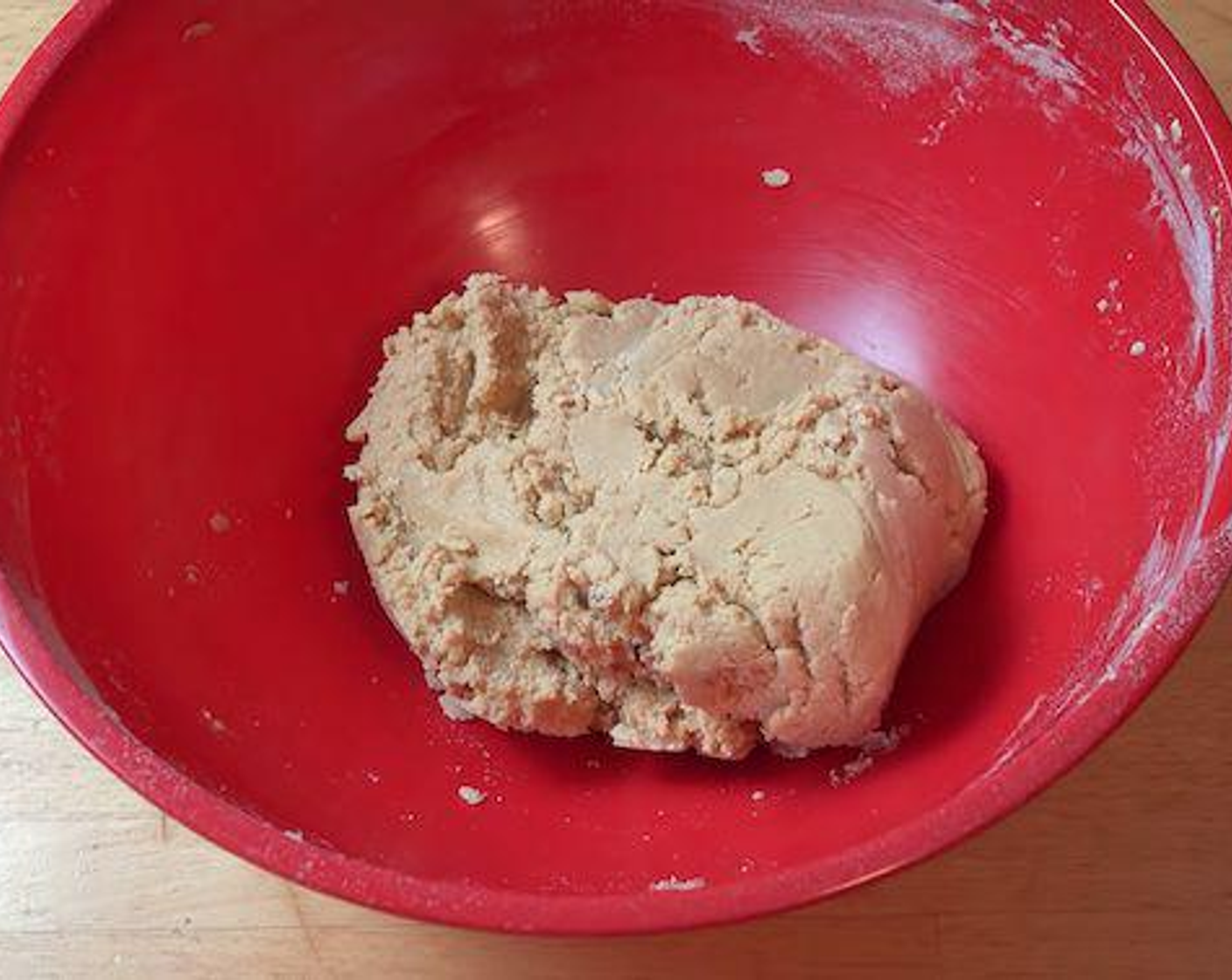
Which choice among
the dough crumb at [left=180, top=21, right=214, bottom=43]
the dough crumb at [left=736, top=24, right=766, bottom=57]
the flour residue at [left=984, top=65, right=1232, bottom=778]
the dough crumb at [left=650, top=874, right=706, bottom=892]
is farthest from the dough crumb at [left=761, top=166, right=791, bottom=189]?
the dough crumb at [left=650, top=874, right=706, bottom=892]

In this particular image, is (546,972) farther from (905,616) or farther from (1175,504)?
(1175,504)

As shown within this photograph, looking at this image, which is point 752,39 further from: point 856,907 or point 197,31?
point 856,907

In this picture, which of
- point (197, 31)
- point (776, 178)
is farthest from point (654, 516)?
point (197, 31)

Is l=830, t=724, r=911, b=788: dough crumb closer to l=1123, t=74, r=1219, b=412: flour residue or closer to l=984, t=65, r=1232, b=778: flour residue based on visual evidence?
l=984, t=65, r=1232, b=778: flour residue

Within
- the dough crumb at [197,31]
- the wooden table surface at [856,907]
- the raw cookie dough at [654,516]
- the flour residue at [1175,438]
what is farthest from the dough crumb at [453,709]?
the dough crumb at [197,31]

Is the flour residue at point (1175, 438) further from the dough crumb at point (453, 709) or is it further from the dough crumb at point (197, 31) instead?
the dough crumb at point (197, 31)
